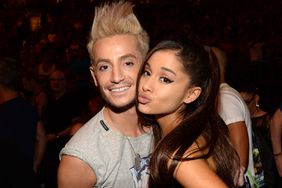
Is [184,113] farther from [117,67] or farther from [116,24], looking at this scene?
[116,24]

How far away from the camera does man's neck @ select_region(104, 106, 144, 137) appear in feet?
7.80

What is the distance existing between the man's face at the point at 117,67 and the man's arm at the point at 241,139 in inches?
38.0

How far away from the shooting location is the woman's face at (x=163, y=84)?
2.04 metres

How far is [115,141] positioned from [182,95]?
44 centimetres

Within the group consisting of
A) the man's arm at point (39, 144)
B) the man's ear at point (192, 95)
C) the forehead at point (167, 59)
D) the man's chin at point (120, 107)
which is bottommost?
the man's arm at point (39, 144)

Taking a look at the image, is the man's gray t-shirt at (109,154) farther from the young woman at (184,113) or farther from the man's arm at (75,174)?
the young woman at (184,113)

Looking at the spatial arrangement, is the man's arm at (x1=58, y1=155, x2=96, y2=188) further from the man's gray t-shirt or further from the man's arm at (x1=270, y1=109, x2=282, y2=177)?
the man's arm at (x1=270, y1=109, x2=282, y2=177)

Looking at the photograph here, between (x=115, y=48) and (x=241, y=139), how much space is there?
46.9 inches

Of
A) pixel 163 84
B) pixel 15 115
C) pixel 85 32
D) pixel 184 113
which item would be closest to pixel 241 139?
pixel 184 113

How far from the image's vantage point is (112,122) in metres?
2.38

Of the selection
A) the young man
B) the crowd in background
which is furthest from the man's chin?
the crowd in background

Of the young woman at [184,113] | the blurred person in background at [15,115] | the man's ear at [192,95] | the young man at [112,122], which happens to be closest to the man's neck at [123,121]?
the young man at [112,122]

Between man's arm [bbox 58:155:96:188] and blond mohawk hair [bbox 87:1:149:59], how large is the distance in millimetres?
557

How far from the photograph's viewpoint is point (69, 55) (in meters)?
8.27
